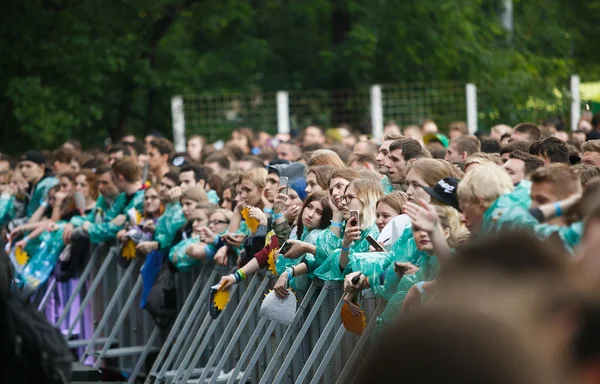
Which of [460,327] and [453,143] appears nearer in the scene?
[460,327]

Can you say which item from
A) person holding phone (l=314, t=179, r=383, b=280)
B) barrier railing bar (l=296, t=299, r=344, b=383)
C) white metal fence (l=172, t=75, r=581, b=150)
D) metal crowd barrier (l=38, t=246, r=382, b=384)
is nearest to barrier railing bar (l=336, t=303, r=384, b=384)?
metal crowd barrier (l=38, t=246, r=382, b=384)

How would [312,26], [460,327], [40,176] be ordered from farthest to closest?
[312,26] < [40,176] < [460,327]

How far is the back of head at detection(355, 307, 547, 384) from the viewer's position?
1.42m

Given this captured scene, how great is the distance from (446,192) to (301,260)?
195 centimetres

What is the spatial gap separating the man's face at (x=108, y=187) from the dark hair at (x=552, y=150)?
5.50 meters

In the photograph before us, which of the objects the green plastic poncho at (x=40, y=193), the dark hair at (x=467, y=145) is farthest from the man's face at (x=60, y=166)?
the dark hair at (x=467, y=145)

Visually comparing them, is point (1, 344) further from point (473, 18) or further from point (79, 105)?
point (473, 18)

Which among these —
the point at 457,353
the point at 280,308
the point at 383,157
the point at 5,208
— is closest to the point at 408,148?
the point at 383,157

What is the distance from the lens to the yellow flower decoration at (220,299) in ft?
26.8

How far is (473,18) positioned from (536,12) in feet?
8.62

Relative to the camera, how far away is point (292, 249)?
6.89m

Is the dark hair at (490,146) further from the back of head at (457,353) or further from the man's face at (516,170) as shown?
the back of head at (457,353)

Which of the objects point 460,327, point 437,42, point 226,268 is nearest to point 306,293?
point 226,268

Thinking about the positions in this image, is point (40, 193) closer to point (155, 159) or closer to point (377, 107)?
point (155, 159)
